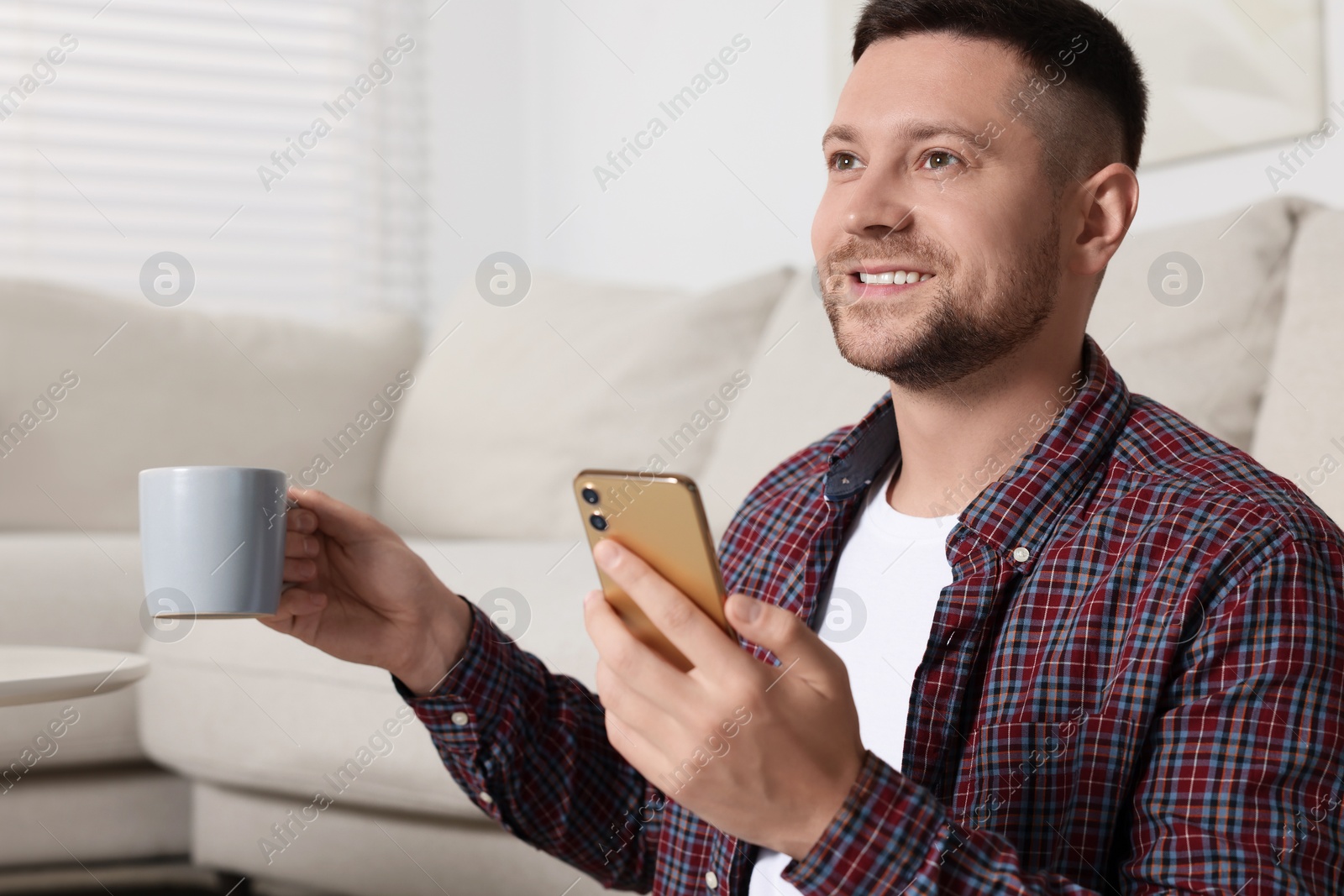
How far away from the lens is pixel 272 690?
61.9 inches

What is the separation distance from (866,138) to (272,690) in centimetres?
105

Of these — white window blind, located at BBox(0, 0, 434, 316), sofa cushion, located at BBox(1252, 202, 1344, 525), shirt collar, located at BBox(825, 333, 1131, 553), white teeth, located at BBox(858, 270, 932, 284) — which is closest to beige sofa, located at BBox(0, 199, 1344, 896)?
sofa cushion, located at BBox(1252, 202, 1344, 525)

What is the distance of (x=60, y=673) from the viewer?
37.3 inches

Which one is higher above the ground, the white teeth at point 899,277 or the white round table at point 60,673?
the white teeth at point 899,277

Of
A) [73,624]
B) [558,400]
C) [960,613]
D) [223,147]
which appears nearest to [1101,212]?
[960,613]

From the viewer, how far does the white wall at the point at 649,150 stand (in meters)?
2.47

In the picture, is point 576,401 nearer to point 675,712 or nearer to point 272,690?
point 272,690

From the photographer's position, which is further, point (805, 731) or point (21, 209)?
point (21, 209)

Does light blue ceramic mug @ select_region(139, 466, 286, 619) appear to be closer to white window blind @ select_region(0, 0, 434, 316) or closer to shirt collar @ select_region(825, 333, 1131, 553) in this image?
shirt collar @ select_region(825, 333, 1131, 553)

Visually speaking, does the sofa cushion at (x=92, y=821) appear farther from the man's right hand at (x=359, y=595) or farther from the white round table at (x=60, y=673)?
the man's right hand at (x=359, y=595)

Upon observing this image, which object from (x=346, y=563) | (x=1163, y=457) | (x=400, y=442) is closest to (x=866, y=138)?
(x=1163, y=457)

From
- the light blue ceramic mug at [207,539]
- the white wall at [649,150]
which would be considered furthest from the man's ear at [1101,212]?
A: the white wall at [649,150]

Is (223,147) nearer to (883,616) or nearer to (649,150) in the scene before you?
(649,150)

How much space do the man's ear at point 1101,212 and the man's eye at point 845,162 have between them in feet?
0.55
